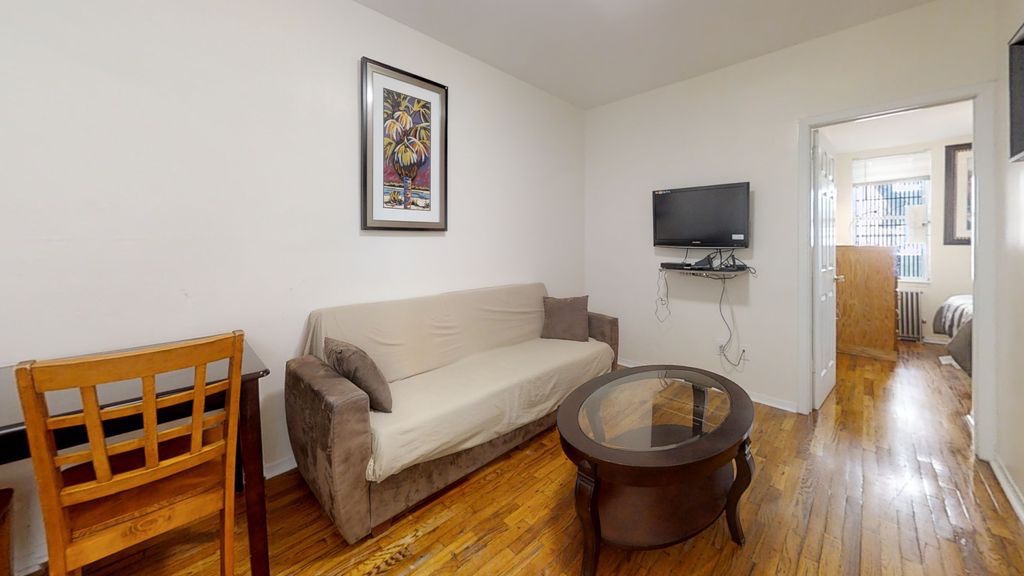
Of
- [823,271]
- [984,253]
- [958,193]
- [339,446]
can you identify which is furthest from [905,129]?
[339,446]

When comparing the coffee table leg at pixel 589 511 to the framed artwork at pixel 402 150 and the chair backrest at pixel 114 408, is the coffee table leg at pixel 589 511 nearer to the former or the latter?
the chair backrest at pixel 114 408

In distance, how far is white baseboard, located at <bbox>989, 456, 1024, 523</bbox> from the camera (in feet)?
5.72

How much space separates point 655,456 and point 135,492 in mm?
1666

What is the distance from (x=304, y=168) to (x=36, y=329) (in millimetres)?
1255

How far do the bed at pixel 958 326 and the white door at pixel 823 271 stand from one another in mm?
703

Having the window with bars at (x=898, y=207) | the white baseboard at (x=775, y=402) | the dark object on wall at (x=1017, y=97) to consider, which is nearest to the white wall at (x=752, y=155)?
the white baseboard at (x=775, y=402)

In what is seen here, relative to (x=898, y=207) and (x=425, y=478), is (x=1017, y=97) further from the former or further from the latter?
(x=898, y=207)

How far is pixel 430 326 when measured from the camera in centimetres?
258

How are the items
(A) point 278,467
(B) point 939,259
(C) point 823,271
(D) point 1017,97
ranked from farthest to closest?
(B) point 939,259
(C) point 823,271
(A) point 278,467
(D) point 1017,97

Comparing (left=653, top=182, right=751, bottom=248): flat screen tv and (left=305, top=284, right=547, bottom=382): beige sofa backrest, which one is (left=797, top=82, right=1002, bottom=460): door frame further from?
(left=305, top=284, right=547, bottom=382): beige sofa backrest

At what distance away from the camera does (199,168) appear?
1.84 meters

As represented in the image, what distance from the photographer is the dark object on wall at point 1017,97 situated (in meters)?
1.65

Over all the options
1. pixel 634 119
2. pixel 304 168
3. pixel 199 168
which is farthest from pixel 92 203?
pixel 634 119

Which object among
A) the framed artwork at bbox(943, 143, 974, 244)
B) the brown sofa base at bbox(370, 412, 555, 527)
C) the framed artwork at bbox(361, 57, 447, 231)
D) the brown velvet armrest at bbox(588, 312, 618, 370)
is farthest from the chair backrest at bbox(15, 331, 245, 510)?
the framed artwork at bbox(943, 143, 974, 244)
